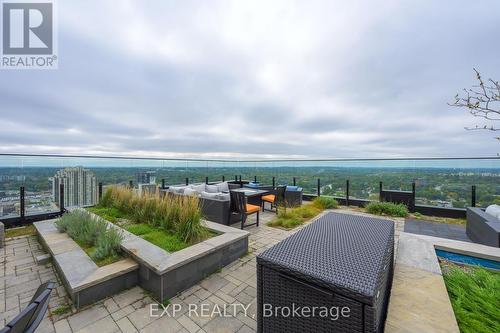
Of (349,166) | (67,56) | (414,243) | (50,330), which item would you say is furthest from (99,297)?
(349,166)

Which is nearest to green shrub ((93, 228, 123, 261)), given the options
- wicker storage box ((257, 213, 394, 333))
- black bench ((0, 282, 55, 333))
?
black bench ((0, 282, 55, 333))

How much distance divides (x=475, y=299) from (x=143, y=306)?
9.58ft

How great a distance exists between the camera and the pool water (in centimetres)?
217

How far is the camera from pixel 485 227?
10.1ft

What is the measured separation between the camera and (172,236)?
9.78 feet

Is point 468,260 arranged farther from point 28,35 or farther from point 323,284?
point 28,35

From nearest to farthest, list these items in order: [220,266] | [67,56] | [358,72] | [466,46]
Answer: [220,266]
[466,46]
[67,56]
[358,72]

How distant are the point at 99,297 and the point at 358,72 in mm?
6712

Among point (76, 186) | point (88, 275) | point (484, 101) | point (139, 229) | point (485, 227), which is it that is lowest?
point (88, 275)

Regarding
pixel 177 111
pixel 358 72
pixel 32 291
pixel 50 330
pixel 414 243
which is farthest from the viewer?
pixel 177 111

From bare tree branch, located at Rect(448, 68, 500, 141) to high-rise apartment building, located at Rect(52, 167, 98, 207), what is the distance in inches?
292

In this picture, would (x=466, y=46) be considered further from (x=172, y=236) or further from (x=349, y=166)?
(x=172, y=236)

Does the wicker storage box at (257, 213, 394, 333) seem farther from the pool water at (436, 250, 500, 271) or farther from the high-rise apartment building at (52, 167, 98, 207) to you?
the high-rise apartment building at (52, 167, 98, 207)

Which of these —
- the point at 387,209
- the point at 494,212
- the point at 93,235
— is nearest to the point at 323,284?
the point at 93,235
